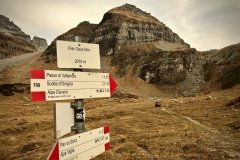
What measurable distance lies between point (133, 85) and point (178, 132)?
29.8 m

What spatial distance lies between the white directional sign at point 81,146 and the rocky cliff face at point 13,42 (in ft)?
313

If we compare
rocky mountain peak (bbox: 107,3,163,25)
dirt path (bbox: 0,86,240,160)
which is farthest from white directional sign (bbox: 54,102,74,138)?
rocky mountain peak (bbox: 107,3,163,25)

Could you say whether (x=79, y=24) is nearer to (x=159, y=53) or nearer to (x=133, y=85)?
(x=159, y=53)

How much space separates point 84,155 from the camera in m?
4.90

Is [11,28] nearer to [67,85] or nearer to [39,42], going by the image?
[39,42]

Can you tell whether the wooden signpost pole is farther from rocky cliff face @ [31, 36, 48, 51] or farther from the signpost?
rocky cliff face @ [31, 36, 48, 51]

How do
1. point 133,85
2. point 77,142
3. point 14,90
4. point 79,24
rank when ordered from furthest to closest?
point 79,24, point 133,85, point 14,90, point 77,142

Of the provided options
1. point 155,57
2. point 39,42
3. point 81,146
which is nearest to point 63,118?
point 81,146

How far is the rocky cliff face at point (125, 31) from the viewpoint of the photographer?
6047 centimetres

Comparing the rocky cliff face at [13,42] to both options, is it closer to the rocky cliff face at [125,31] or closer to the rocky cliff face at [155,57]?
the rocky cliff face at [155,57]

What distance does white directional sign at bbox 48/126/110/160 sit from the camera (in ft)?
14.5

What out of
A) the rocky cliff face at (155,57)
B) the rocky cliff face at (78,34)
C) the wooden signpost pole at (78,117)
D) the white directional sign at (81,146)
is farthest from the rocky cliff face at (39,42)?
the wooden signpost pole at (78,117)

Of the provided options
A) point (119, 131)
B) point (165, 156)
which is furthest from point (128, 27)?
point (165, 156)

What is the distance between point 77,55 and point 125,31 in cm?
5716
